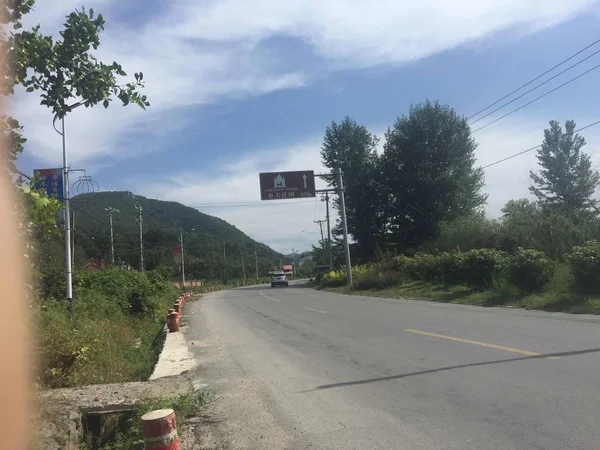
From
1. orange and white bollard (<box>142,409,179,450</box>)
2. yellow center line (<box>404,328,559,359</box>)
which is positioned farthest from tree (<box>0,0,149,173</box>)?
yellow center line (<box>404,328,559,359</box>)

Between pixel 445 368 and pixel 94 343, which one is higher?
pixel 94 343

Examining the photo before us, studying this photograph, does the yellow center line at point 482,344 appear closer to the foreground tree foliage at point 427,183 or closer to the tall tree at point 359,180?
the foreground tree foliage at point 427,183

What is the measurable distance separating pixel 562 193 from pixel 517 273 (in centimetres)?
3836

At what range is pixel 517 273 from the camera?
18.5 meters

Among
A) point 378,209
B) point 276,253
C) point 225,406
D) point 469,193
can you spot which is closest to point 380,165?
point 378,209

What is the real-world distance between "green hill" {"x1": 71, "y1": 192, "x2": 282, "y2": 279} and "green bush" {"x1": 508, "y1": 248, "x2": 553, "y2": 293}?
34362mm

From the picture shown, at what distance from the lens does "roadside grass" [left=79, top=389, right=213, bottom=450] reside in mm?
5725

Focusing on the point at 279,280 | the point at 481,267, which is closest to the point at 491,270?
the point at 481,267

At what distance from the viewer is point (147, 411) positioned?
6.34 meters

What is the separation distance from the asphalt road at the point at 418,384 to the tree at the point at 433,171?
1184 inches

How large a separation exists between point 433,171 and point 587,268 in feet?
91.7

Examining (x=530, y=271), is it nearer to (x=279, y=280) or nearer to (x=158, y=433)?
(x=158, y=433)

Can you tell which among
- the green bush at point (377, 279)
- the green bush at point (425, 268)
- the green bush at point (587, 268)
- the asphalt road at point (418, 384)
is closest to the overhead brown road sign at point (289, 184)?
the green bush at point (377, 279)

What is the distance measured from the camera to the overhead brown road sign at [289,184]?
3316 cm
